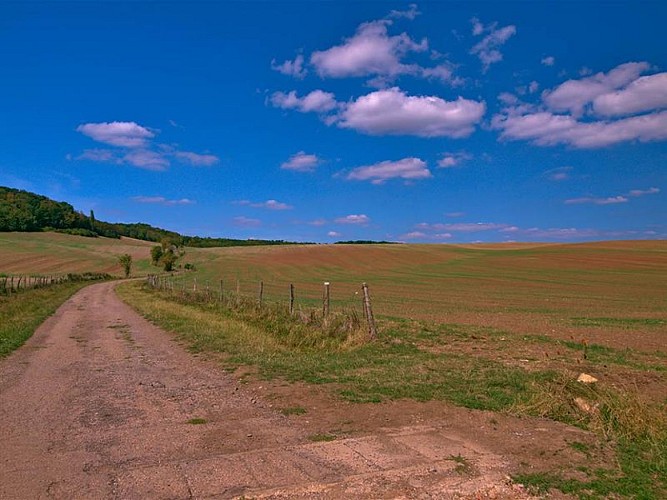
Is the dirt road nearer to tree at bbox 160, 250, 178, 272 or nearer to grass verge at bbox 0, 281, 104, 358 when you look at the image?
grass verge at bbox 0, 281, 104, 358

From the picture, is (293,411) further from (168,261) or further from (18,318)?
(168,261)

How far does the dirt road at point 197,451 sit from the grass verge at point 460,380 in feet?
3.54

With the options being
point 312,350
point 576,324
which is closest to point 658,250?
point 576,324

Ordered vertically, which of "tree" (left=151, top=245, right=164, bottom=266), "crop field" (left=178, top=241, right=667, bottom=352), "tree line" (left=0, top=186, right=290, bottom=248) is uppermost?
"tree line" (left=0, top=186, right=290, bottom=248)

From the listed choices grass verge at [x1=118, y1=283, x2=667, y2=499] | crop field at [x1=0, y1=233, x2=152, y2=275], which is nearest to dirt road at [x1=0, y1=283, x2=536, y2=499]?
grass verge at [x1=118, y1=283, x2=667, y2=499]

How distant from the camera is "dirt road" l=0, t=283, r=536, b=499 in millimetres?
5023

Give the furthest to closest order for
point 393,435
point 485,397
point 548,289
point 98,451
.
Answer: point 548,289 < point 485,397 < point 393,435 < point 98,451

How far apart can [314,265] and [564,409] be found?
226 ft

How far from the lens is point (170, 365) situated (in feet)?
38.5

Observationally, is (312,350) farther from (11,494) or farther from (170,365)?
(11,494)

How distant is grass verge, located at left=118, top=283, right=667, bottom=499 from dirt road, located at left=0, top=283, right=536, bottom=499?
3.54ft

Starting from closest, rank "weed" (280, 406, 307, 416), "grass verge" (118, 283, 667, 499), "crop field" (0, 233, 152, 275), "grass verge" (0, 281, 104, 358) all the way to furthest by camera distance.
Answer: "grass verge" (118, 283, 667, 499) < "weed" (280, 406, 307, 416) < "grass verge" (0, 281, 104, 358) < "crop field" (0, 233, 152, 275)

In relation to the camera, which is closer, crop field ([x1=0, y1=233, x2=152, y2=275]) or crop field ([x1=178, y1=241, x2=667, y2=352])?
crop field ([x1=178, y1=241, x2=667, y2=352])

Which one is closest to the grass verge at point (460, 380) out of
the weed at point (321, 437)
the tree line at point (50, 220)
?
the weed at point (321, 437)
